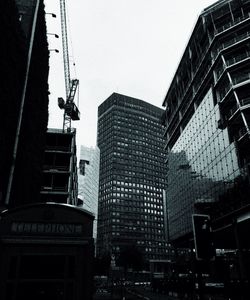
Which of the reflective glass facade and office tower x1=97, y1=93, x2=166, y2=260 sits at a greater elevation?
office tower x1=97, y1=93, x2=166, y2=260

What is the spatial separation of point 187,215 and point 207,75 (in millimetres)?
24104

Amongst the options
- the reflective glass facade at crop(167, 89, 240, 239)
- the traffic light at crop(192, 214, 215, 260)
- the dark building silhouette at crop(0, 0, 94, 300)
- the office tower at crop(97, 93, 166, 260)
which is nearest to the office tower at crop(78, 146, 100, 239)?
the office tower at crop(97, 93, 166, 260)

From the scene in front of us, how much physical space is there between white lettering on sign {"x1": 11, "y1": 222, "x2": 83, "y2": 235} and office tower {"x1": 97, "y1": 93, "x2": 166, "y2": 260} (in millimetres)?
134926

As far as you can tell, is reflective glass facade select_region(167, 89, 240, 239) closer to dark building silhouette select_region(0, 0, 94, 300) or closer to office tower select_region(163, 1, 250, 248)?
office tower select_region(163, 1, 250, 248)

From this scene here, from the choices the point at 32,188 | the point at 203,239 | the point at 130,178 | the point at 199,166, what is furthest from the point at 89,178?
the point at 203,239

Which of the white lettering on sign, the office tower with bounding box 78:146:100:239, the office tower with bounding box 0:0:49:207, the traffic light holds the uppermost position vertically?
the office tower with bounding box 78:146:100:239

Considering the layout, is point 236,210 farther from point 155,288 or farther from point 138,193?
point 138,193

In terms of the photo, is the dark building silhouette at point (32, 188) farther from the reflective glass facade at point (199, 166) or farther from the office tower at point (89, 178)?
the office tower at point (89, 178)

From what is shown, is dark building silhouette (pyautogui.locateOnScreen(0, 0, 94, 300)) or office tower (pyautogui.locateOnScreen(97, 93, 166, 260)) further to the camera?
office tower (pyautogui.locateOnScreen(97, 93, 166, 260))

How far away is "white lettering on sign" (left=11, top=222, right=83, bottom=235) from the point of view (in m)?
9.32

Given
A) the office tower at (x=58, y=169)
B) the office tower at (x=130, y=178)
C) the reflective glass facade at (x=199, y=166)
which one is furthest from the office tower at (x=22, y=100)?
the office tower at (x=130, y=178)

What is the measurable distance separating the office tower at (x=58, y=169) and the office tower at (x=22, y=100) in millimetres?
12033

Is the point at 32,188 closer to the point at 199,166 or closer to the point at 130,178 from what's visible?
the point at 199,166

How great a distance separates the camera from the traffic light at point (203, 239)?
484 centimetres
